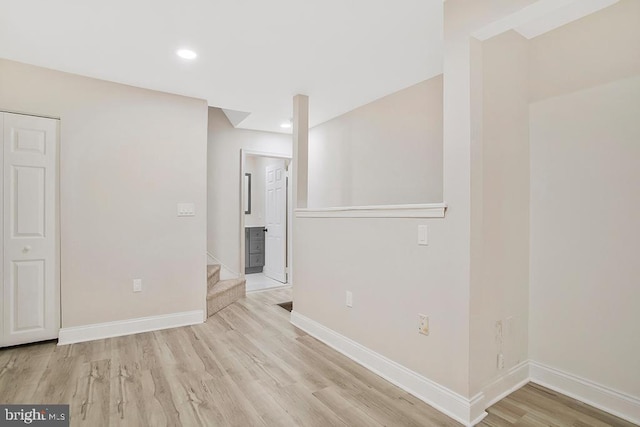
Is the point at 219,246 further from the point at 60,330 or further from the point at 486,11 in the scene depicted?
the point at 486,11

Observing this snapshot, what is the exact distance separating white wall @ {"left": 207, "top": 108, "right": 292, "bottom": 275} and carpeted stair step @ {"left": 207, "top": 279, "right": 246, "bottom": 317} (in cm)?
35

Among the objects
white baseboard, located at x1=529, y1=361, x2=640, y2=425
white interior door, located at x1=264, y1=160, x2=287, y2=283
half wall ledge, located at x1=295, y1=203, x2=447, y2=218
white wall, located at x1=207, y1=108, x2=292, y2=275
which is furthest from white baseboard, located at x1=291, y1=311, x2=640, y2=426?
white interior door, located at x1=264, y1=160, x2=287, y2=283

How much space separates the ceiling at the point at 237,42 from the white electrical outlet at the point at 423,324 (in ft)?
6.36

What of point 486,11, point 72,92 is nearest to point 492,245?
point 486,11

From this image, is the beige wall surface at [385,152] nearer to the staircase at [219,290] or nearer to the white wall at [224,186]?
the white wall at [224,186]

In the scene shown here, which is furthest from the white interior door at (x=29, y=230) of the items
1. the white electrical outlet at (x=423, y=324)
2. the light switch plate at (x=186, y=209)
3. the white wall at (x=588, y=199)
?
the white wall at (x=588, y=199)

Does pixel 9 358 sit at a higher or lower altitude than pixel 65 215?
lower

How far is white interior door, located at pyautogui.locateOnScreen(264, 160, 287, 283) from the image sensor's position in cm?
552

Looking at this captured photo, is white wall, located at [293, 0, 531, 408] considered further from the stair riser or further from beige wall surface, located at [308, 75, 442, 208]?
the stair riser

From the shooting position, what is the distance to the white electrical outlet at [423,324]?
6.71 feet

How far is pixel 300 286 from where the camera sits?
3.43 meters

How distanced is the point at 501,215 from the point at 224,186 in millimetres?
3662

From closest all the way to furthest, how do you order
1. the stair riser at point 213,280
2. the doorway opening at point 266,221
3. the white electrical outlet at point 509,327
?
the white electrical outlet at point 509,327, the stair riser at point 213,280, the doorway opening at point 266,221

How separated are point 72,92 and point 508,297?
3.96 meters
